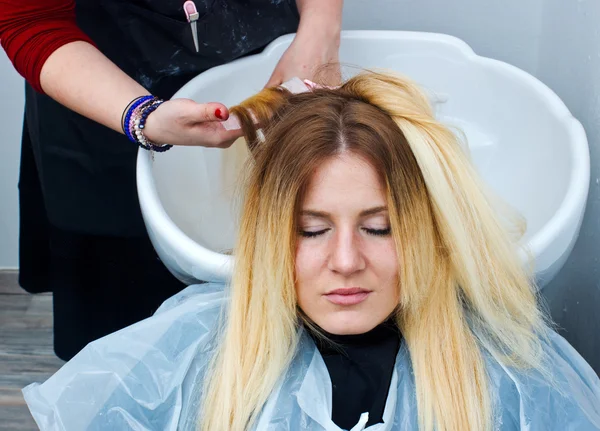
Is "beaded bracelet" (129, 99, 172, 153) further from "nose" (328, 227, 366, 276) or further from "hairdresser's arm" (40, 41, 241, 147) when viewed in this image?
"nose" (328, 227, 366, 276)

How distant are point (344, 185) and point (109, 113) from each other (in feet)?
1.13

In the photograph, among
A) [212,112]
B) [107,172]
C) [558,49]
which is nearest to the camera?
[212,112]

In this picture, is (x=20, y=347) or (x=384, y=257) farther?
(x=20, y=347)

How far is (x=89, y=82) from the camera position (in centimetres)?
104

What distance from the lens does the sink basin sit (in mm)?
1028

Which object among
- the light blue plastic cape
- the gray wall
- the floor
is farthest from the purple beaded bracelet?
the floor

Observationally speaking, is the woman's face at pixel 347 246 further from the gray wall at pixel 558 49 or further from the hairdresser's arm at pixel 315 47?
the gray wall at pixel 558 49

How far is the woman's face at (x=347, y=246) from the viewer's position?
89 cm

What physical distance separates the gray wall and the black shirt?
1.62 feet

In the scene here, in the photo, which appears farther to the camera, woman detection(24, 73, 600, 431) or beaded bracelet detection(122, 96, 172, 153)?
beaded bracelet detection(122, 96, 172, 153)

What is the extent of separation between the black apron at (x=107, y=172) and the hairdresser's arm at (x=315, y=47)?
9 centimetres

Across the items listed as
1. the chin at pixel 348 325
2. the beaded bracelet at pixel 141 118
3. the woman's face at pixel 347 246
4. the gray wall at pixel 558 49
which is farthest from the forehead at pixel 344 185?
the gray wall at pixel 558 49

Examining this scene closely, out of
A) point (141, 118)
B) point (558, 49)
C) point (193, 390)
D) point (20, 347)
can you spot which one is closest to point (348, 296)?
point (193, 390)

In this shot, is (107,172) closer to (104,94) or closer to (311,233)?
(104,94)
